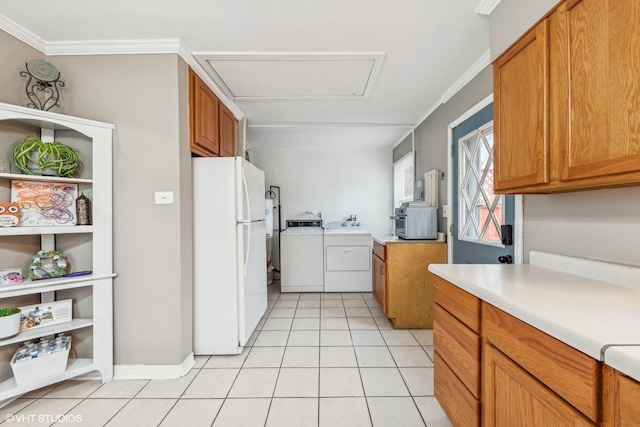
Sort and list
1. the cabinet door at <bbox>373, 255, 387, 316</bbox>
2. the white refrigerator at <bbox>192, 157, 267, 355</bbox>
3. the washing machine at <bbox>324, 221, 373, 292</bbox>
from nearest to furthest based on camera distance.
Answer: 1. the white refrigerator at <bbox>192, 157, 267, 355</bbox>
2. the cabinet door at <bbox>373, 255, 387, 316</bbox>
3. the washing machine at <bbox>324, 221, 373, 292</bbox>

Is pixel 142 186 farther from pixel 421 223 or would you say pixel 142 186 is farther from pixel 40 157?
pixel 421 223

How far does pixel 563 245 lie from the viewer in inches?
51.4

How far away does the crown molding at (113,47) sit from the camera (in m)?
1.79

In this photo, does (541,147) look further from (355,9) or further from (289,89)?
(289,89)

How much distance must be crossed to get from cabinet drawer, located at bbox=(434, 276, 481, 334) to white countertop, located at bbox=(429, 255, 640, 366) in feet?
0.13

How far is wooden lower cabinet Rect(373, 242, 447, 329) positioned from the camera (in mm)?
2568

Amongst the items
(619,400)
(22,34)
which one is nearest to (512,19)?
(619,400)

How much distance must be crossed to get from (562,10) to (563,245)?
1.02m

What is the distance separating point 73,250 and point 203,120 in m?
1.28

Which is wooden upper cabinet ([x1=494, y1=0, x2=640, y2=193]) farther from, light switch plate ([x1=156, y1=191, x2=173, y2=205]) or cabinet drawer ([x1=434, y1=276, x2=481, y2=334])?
light switch plate ([x1=156, y1=191, x2=173, y2=205])

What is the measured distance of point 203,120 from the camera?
2.13m

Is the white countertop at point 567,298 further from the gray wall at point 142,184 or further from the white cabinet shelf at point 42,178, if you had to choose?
the white cabinet shelf at point 42,178

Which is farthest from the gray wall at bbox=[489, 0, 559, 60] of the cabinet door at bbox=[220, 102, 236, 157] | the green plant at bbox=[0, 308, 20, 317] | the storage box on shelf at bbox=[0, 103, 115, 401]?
the green plant at bbox=[0, 308, 20, 317]

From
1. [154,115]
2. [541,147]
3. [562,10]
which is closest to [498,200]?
[541,147]
